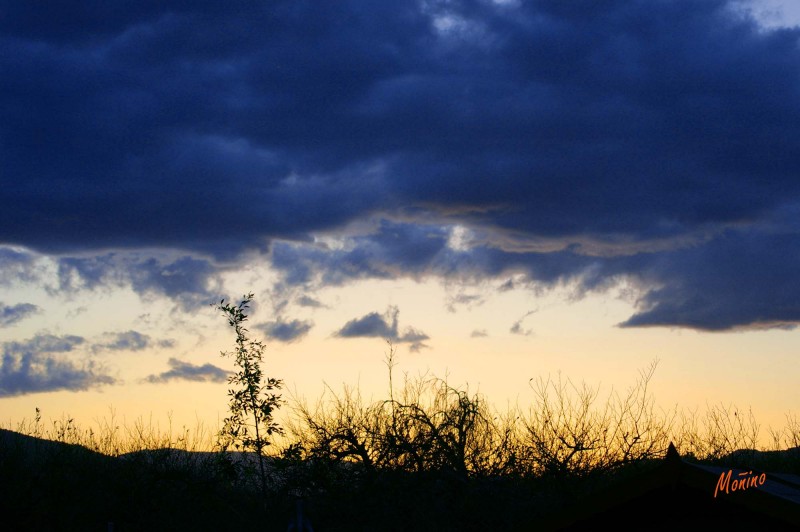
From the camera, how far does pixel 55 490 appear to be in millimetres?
22469

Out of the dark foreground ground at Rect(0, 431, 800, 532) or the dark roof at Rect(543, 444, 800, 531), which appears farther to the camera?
the dark foreground ground at Rect(0, 431, 800, 532)

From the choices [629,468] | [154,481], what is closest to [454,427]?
[629,468]

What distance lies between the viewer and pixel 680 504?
8375 millimetres

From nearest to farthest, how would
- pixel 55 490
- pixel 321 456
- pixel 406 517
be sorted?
pixel 406 517, pixel 321 456, pixel 55 490

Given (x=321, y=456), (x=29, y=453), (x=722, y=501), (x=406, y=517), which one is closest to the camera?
(x=722, y=501)

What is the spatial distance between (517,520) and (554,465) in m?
2.59

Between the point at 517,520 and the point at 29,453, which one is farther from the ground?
the point at 29,453

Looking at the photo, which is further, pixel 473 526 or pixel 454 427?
pixel 454 427

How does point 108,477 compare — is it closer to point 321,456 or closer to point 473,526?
point 321,456

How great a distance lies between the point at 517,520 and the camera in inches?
747

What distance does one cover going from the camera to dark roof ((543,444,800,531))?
313 inches

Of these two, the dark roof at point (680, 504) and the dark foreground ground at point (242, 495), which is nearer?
the dark roof at point (680, 504)

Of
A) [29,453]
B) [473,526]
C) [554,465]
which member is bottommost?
[473,526]

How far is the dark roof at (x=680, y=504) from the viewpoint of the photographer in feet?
26.1
